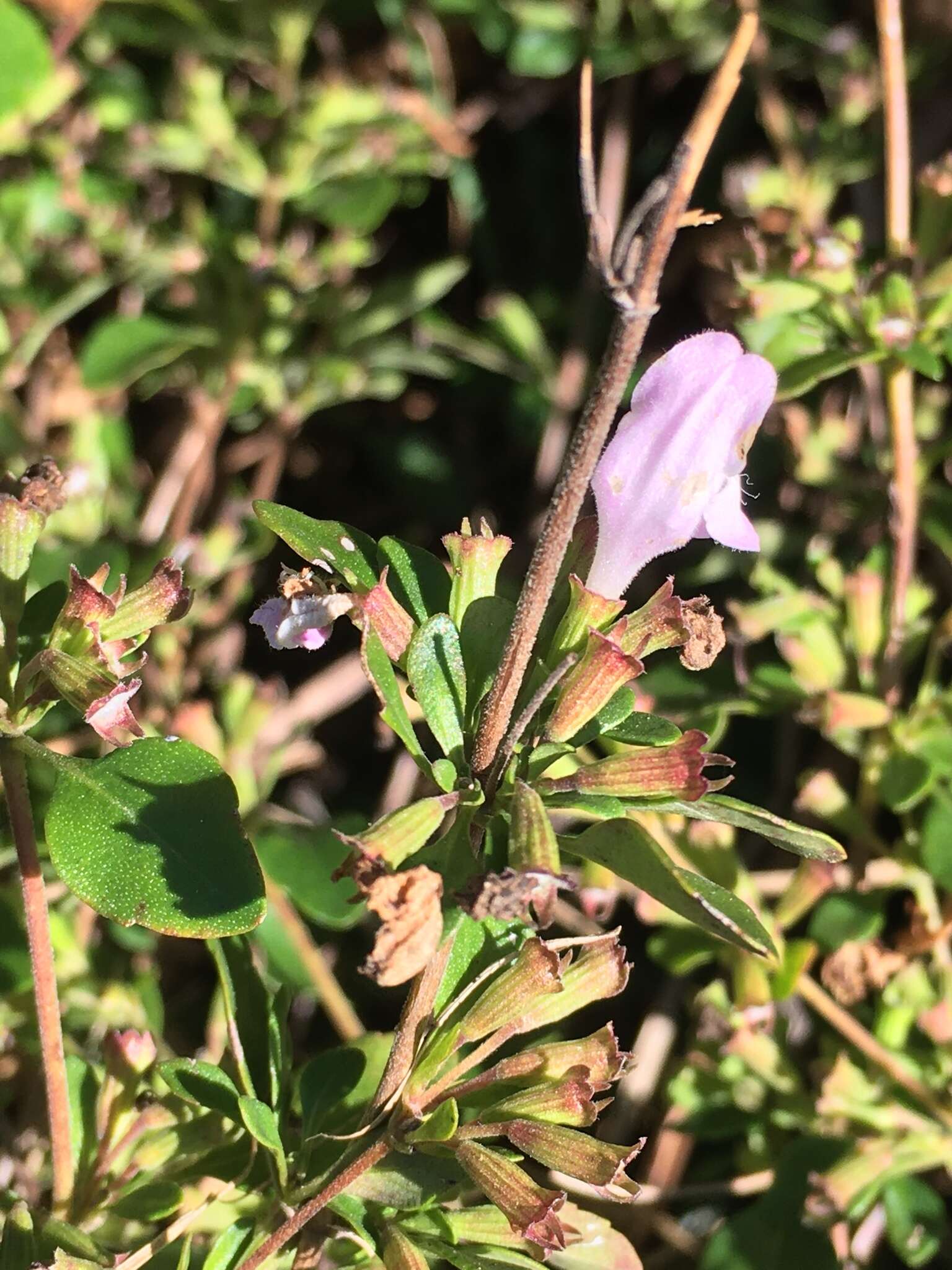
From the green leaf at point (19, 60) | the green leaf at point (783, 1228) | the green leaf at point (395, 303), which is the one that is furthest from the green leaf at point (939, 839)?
the green leaf at point (19, 60)

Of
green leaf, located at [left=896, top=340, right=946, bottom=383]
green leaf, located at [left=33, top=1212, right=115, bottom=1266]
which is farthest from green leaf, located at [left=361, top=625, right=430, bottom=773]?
green leaf, located at [left=896, top=340, right=946, bottom=383]

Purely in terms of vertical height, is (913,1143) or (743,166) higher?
(743,166)

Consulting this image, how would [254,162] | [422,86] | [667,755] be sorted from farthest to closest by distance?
[422,86] < [254,162] < [667,755]

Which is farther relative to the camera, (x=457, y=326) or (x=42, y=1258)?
(x=457, y=326)

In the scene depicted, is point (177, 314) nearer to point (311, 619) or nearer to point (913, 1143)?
point (311, 619)

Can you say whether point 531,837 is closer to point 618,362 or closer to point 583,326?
point 618,362

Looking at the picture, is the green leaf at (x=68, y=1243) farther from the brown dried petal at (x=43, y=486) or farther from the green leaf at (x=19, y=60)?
the green leaf at (x=19, y=60)

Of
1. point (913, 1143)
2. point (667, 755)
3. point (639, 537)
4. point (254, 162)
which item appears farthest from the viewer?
point (254, 162)

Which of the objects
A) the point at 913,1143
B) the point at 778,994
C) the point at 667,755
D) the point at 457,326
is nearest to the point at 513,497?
the point at 457,326

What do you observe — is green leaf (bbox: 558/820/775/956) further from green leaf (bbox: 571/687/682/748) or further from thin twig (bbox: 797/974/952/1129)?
thin twig (bbox: 797/974/952/1129)
